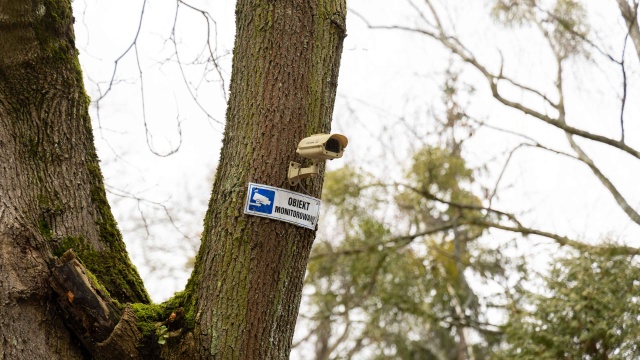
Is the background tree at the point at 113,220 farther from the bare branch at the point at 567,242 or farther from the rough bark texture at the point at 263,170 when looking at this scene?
the bare branch at the point at 567,242

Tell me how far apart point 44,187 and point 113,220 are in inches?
13.6

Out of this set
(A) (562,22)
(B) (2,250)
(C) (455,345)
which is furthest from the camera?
(C) (455,345)

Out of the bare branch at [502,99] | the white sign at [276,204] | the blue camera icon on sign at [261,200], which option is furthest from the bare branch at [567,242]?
the blue camera icon on sign at [261,200]

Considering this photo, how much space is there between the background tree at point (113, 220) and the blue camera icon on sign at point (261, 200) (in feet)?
0.13

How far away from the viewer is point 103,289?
2.70 metres

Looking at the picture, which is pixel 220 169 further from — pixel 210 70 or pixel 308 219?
pixel 210 70

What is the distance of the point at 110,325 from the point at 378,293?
8.99 metres

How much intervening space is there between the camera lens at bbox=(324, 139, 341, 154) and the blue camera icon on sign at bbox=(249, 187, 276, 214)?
0.26 m

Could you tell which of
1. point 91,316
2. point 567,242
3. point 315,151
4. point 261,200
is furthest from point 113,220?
point 567,242

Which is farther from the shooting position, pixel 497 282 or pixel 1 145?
pixel 497 282

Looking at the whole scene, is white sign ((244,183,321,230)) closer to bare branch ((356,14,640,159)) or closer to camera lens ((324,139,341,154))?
camera lens ((324,139,341,154))

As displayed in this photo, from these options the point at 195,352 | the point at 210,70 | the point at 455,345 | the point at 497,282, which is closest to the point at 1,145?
the point at 195,352

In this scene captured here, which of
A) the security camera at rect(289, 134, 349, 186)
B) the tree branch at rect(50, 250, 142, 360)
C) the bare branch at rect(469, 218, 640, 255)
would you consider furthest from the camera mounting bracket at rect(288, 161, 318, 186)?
the bare branch at rect(469, 218, 640, 255)

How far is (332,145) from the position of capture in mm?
2561
